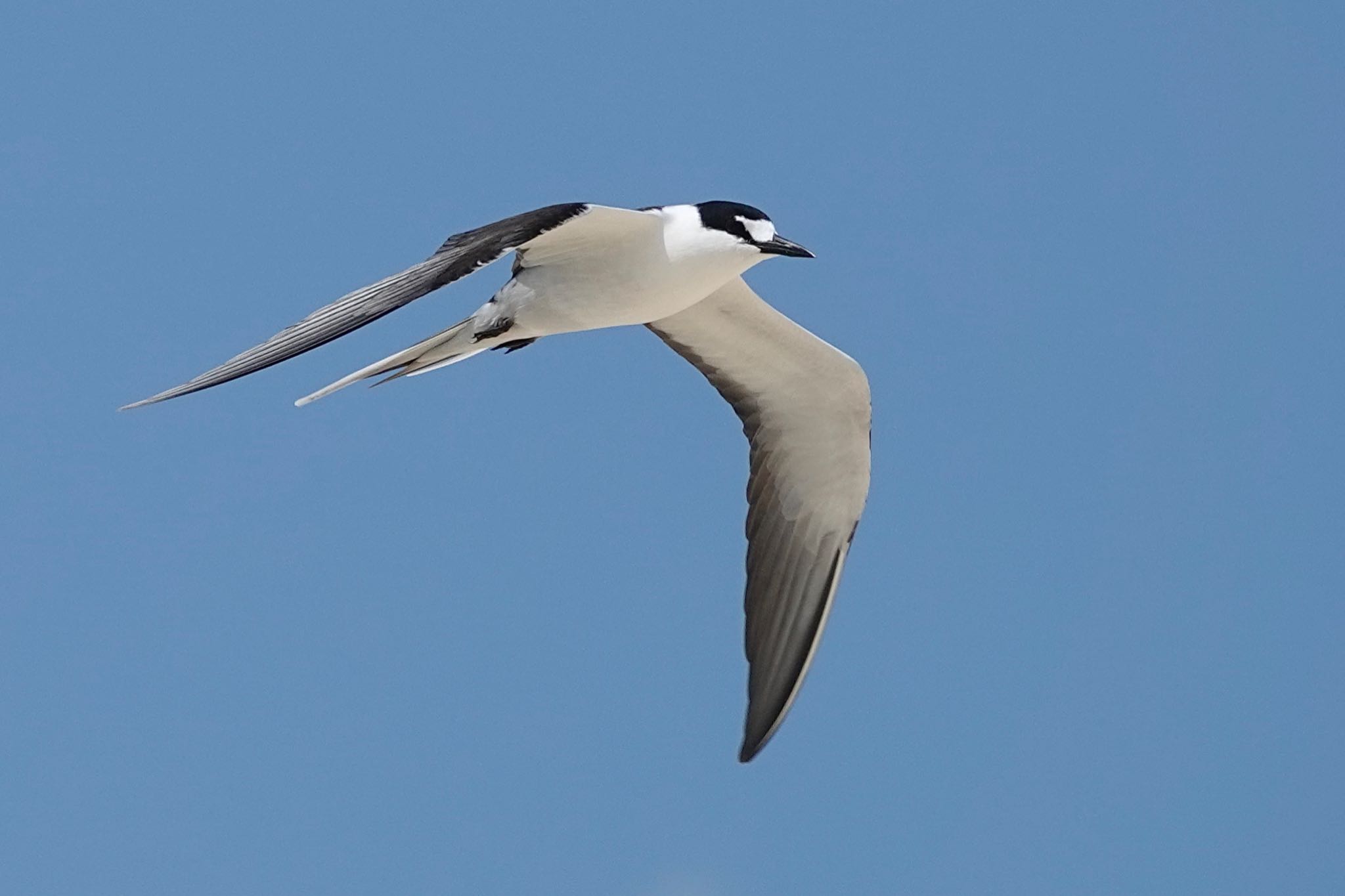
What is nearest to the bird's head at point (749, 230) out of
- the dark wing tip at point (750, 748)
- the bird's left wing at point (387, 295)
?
the bird's left wing at point (387, 295)

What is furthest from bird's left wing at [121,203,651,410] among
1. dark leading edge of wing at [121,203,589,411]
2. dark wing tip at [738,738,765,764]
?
dark wing tip at [738,738,765,764]

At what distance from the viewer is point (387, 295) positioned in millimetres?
7977

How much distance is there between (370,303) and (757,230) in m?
2.64

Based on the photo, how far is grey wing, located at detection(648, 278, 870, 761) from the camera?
36.7 ft

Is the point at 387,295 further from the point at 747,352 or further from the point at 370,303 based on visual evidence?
the point at 747,352

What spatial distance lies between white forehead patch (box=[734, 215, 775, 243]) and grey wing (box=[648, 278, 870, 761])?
1161 millimetres

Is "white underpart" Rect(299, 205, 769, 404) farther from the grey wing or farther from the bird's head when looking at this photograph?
the grey wing

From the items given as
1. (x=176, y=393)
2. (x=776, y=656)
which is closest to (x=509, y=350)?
(x=776, y=656)

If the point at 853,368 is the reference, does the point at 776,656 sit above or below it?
below

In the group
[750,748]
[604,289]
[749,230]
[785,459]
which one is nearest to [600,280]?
[604,289]

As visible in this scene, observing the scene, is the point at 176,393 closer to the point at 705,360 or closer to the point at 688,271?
the point at 688,271

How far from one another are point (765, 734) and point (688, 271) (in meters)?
2.88

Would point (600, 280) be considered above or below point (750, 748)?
above

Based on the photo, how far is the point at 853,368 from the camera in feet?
36.9
